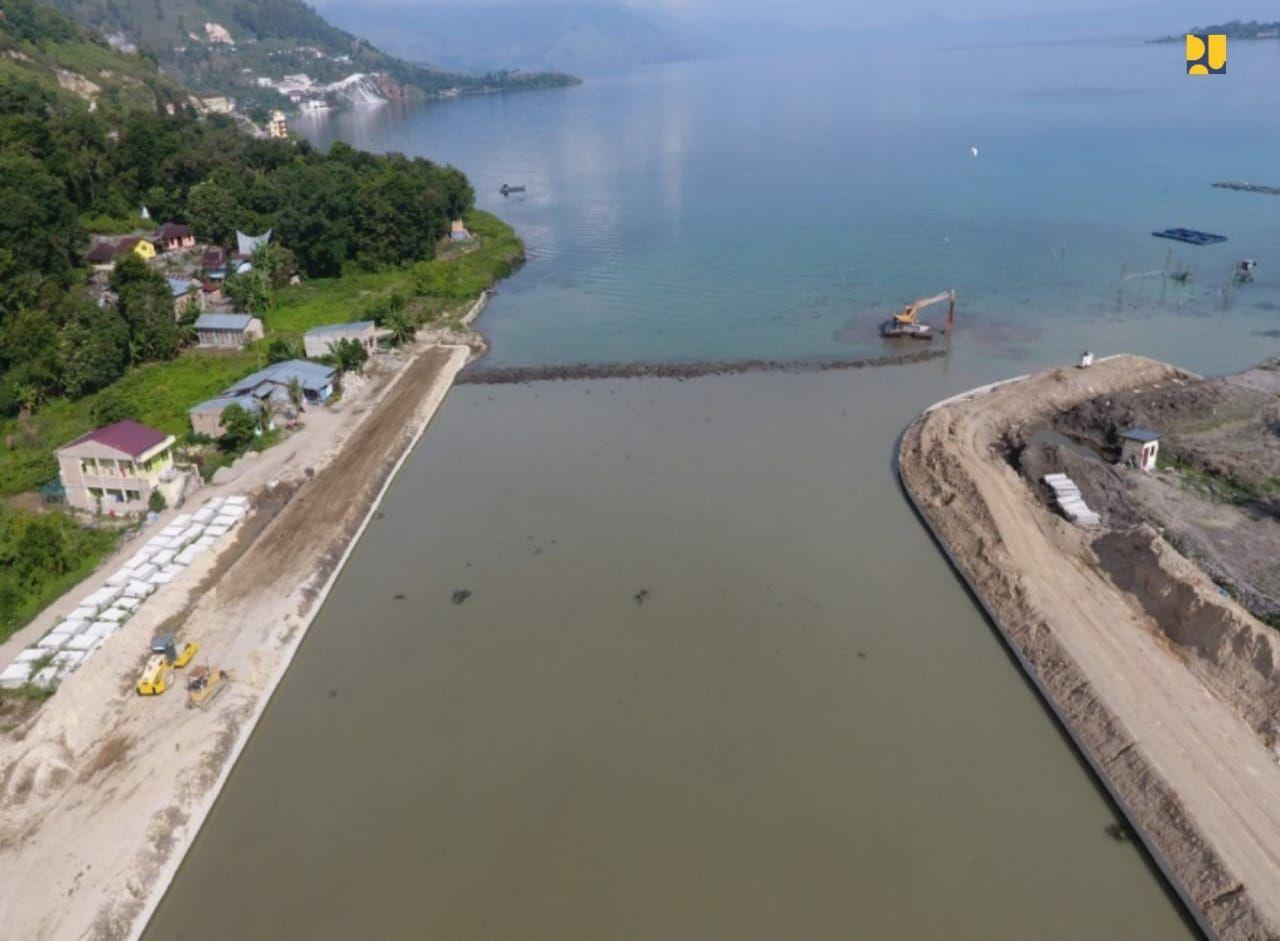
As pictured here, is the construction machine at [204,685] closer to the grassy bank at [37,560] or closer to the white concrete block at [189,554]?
the white concrete block at [189,554]

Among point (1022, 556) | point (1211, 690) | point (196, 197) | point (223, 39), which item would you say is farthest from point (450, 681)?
point (223, 39)

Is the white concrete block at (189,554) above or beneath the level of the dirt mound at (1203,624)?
above

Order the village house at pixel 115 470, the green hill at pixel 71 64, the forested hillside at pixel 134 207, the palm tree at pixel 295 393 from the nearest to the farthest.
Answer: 1. the village house at pixel 115 470
2. the palm tree at pixel 295 393
3. the forested hillside at pixel 134 207
4. the green hill at pixel 71 64

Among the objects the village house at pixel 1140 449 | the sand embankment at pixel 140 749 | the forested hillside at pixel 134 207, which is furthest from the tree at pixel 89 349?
the village house at pixel 1140 449

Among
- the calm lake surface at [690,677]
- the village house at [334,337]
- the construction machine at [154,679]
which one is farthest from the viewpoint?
the village house at [334,337]

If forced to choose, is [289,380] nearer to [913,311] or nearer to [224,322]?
[224,322]

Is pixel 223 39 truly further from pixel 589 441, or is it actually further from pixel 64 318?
pixel 589 441
